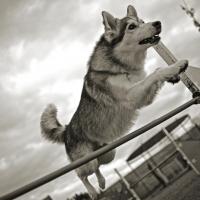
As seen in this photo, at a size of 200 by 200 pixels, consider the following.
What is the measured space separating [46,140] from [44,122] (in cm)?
10

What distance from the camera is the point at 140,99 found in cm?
190

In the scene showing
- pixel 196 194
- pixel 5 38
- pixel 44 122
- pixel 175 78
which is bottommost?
pixel 196 194

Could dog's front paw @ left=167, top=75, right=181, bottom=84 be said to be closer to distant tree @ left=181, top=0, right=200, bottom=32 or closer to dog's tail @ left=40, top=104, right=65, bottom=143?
dog's tail @ left=40, top=104, right=65, bottom=143

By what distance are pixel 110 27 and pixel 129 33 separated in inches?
4.1

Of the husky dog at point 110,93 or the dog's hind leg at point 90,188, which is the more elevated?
the husky dog at point 110,93

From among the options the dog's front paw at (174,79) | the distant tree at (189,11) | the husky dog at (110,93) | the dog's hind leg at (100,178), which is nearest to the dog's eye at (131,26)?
the husky dog at (110,93)

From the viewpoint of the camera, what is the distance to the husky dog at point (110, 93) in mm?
1854

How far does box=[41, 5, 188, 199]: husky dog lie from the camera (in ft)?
6.08

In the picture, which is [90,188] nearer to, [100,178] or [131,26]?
[100,178]

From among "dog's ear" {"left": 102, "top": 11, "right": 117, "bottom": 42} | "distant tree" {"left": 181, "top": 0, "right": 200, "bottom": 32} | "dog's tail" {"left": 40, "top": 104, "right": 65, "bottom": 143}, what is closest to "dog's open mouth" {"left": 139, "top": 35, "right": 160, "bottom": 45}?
"dog's ear" {"left": 102, "top": 11, "right": 117, "bottom": 42}

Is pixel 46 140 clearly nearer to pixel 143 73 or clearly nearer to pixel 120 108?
pixel 120 108

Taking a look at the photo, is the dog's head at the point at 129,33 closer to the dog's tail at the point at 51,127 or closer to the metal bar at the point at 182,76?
the metal bar at the point at 182,76

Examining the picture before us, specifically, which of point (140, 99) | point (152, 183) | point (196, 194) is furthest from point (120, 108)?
point (152, 183)

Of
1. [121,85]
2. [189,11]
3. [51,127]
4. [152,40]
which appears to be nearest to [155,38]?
[152,40]
